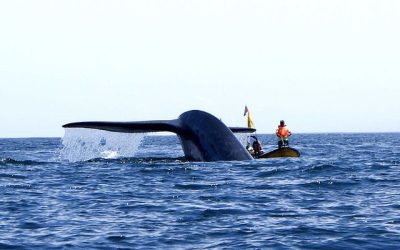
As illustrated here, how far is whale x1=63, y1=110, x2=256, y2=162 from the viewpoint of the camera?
19344mm

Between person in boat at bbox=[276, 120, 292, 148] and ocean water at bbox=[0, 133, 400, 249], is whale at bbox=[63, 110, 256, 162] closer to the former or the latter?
ocean water at bbox=[0, 133, 400, 249]

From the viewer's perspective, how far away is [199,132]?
20.0 meters

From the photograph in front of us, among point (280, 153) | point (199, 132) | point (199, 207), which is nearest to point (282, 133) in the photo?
point (280, 153)

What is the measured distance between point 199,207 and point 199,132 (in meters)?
6.99

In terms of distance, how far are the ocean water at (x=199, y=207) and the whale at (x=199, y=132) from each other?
413 millimetres

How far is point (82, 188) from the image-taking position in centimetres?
1627

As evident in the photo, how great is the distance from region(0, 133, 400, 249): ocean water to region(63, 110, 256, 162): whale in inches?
16.3

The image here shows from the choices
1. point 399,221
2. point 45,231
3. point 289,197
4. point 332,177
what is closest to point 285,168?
point 332,177

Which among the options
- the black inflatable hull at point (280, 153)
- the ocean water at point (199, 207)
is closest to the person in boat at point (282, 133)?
the black inflatable hull at point (280, 153)

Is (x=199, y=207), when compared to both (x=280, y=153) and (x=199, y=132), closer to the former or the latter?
(x=199, y=132)

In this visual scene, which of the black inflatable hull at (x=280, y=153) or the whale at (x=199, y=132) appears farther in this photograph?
the black inflatable hull at (x=280, y=153)

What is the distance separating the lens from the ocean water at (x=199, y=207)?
1012 cm

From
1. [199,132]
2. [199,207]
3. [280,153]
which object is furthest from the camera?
[280,153]

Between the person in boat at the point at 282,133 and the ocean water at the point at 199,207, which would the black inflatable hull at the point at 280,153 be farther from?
the ocean water at the point at 199,207
